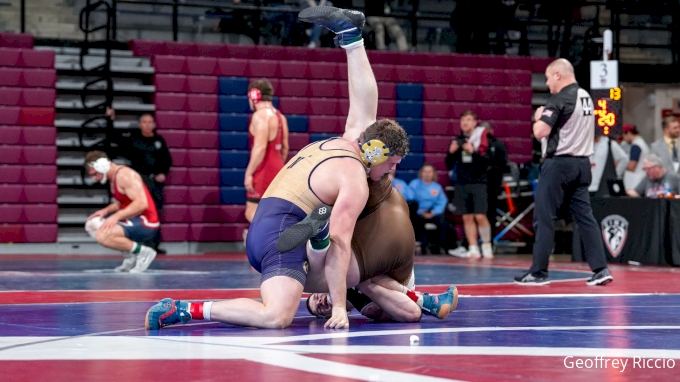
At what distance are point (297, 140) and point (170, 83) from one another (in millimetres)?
1822

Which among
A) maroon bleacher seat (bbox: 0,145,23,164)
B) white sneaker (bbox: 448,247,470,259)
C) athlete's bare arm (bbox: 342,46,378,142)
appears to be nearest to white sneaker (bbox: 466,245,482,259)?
white sneaker (bbox: 448,247,470,259)

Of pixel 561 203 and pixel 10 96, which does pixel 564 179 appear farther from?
pixel 10 96

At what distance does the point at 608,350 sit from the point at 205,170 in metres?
9.85

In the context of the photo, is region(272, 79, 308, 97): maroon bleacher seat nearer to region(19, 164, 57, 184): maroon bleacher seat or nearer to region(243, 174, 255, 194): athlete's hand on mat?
region(19, 164, 57, 184): maroon bleacher seat

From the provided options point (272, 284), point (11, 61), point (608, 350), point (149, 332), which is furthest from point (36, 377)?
point (11, 61)

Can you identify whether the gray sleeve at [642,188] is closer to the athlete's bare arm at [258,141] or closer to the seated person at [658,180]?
the seated person at [658,180]

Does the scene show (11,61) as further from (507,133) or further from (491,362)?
(491,362)

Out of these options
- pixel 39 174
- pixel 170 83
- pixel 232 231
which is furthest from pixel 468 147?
pixel 39 174

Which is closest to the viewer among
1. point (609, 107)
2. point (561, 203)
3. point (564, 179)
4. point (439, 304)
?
point (439, 304)

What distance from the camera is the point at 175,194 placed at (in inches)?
515

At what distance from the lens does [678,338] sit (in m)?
4.23

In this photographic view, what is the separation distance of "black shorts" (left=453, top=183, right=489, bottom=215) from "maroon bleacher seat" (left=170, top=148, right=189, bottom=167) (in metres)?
3.45

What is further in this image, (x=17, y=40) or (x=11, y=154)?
(x=17, y=40)

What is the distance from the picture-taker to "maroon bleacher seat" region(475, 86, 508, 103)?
14625 millimetres
